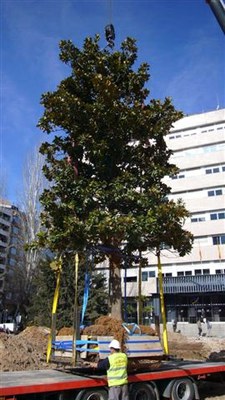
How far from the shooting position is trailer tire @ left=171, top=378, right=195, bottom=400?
10.1 meters

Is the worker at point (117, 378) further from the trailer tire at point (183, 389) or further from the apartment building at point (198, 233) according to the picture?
the apartment building at point (198, 233)

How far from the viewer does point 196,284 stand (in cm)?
4425

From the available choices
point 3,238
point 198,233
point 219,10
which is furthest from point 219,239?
point 3,238

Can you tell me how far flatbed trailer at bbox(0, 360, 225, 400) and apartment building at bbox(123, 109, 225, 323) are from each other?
33.7m

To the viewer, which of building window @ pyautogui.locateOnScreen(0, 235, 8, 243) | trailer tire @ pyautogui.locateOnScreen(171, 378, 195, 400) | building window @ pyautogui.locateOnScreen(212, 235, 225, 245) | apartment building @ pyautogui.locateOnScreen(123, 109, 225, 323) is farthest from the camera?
building window @ pyautogui.locateOnScreen(0, 235, 8, 243)

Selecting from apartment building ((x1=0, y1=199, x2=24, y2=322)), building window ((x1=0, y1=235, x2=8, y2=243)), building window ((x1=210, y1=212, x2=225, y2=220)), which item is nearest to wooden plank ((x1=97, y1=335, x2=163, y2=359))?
apartment building ((x1=0, y1=199, x2=24, y2=322))

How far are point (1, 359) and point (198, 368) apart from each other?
733 centimetres

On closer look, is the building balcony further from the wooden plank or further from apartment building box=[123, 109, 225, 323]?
the wooden plank

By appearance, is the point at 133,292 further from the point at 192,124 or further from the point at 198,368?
the point at 198,368

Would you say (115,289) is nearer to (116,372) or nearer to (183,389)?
(183,389)

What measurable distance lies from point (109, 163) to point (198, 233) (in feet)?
133

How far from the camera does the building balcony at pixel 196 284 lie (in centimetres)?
4334

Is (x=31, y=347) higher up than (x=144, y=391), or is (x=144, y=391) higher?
(x=31, y=347)

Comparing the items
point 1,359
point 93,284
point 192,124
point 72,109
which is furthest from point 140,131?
point 192,124
